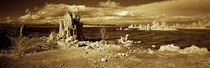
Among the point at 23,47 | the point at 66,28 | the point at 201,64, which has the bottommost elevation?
the point at 201,64

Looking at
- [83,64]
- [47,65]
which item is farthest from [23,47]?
[83,64]

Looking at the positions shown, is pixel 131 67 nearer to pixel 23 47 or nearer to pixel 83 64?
pixel 83 64

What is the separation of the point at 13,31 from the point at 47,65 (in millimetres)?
12214

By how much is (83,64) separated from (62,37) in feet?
86.4

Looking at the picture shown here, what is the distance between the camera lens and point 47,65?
1712cm

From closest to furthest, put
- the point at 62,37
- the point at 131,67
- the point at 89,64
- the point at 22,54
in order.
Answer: the point at 131,67 < the point at 89,64 < the point at 22,54 < the point at 62,37

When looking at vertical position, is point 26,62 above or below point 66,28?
below

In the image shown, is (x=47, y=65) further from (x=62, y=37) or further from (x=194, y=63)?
(x=62, y=37)

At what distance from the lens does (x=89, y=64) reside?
17.6m

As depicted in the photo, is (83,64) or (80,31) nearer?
(83,64)

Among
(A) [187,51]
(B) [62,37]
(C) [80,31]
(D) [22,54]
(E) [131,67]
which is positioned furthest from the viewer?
(C) [80,31]

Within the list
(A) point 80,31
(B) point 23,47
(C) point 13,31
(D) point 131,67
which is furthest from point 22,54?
(A) point 80,31

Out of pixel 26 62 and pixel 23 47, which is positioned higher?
pixel 23 47

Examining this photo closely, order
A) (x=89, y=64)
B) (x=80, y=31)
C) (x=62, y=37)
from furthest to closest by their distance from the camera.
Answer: (x=80, y=31) < (x=62, y=37) < (x=89, y=64)
